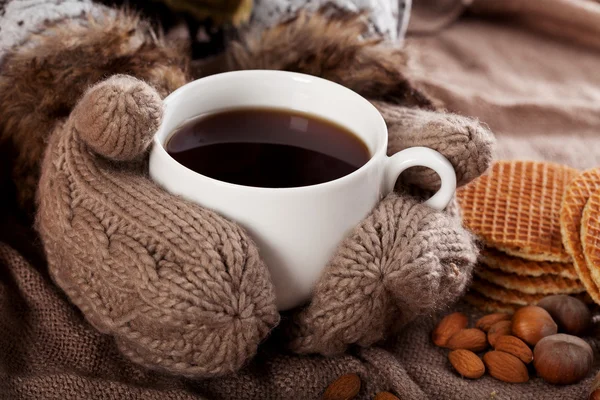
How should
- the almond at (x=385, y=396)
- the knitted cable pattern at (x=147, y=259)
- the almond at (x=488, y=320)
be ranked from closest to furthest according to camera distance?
1. the knitted cable pattern at (x=147, y=259)
2. the almond at (x=385, y=396)
3. the almond at (x=488, y=320)

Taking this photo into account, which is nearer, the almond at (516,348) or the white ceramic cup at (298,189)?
the white ceramic cup at (298,189)

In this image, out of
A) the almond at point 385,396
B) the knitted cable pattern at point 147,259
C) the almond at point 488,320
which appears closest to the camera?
the knitted cable pattern at point 147,259

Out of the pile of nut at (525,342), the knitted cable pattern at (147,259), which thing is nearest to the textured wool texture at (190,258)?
the knitted cable pattern at (147,259)

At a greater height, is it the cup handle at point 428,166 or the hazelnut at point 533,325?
the cup handle at point 428,166

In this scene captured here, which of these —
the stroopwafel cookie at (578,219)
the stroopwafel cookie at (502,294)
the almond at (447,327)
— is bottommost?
the almond at (447,327)

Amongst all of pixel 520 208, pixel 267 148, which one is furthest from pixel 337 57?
pixel 520 208

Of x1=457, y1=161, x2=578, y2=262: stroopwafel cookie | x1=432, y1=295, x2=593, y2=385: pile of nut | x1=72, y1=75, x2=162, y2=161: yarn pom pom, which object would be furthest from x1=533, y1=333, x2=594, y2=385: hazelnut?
x1=72, y1=75, x2=162, y2=161: yarn pom pom

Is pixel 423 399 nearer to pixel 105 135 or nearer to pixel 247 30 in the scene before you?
pixel 105 135

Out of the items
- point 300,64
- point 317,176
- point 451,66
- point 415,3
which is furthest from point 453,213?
point 415,3

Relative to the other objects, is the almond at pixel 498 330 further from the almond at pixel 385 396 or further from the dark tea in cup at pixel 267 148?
the dark tea in cup at pixel 267 148
